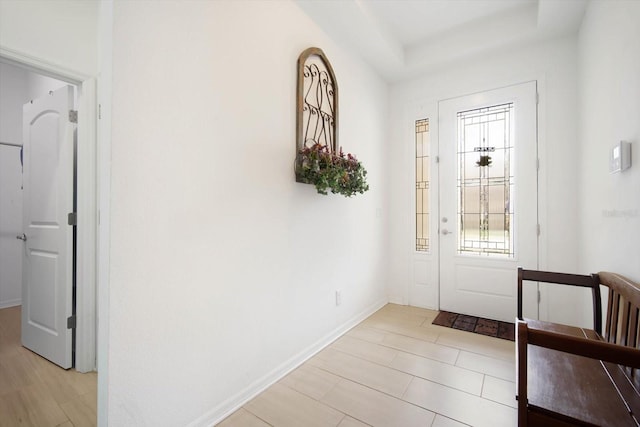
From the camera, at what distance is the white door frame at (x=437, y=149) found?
8.82 ft

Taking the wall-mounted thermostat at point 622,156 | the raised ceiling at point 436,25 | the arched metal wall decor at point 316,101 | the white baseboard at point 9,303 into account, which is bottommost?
the white baseboard at point 9,303

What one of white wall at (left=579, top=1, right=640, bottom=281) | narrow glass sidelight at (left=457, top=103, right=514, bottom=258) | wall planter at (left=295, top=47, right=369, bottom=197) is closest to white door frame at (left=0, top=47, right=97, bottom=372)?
wall planter at (left=295, top=47, right=369, bottom=197)

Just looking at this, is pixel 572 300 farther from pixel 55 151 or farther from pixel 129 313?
pixel 55 151

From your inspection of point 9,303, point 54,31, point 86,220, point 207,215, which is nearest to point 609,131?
point 207,215

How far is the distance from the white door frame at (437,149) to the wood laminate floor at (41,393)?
3.01 meters

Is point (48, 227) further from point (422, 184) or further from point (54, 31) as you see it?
point (422, 184)

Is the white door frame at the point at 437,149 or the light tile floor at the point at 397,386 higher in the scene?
the white door frame at the point at 437,149

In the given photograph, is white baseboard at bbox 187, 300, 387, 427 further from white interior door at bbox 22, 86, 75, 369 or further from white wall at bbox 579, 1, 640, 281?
white wall at bbox 579, 1, 640, 281

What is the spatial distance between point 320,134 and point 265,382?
6.11 ft

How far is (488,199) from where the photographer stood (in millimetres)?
→ 2949

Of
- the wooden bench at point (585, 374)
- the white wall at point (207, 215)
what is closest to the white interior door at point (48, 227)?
the white wall at point (207, 215)

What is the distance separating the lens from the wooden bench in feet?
2.60

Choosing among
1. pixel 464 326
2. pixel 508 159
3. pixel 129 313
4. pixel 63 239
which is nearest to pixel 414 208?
pixel 508 159

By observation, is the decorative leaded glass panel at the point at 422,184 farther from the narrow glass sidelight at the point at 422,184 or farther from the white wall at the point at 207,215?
the white wall at the point at 207,215
